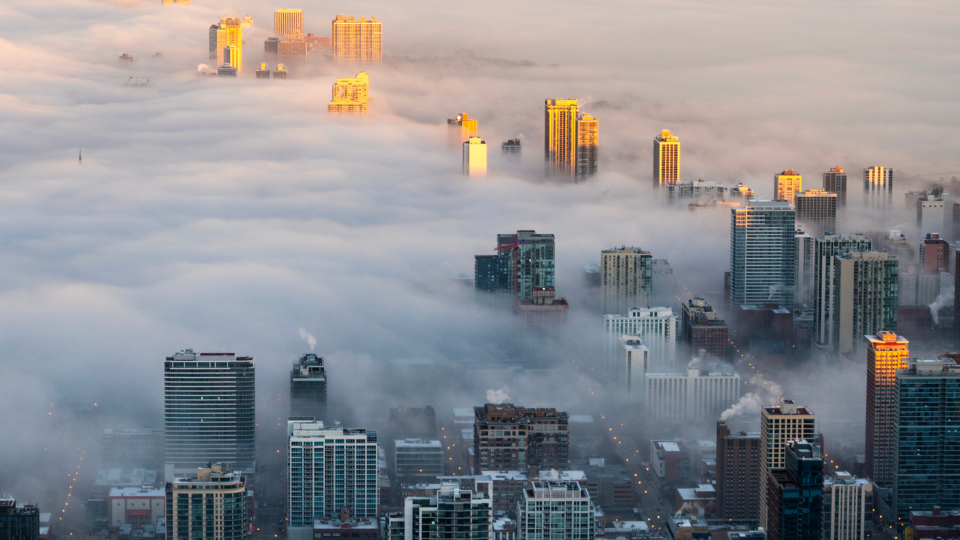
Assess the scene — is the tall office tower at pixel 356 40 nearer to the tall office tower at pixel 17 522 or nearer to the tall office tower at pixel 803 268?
the tall office tower at pixel 803 268

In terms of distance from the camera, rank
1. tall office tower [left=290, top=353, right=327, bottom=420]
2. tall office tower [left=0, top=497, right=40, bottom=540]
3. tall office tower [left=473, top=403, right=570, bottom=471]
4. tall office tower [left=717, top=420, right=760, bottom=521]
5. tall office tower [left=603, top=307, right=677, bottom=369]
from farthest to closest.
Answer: tall office tower [left=603, top=307, right=677, bottom=369]
tall office tower [left=290, top=353, right=327, bottom=420]
tall office tower [left=473, top=403, right=570, bottom=471]
tall office tower [left=717, top=420, right=760, bottom=521]
tall office tower [left=0, top=497, right=40, bottom=540]

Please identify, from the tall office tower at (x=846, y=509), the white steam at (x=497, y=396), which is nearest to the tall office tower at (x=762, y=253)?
the white steam at (x=497, y=396)

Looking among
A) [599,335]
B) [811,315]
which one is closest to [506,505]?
[599,335]

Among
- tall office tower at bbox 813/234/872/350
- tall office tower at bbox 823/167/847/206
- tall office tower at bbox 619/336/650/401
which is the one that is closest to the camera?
tall office tower at bbox 619/336/650/401

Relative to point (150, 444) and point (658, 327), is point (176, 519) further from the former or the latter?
point (658, 327)

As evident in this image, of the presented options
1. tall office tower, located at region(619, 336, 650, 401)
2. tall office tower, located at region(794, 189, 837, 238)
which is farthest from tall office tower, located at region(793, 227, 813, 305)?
tall office tower, located at region(619, 336, 650, 401)

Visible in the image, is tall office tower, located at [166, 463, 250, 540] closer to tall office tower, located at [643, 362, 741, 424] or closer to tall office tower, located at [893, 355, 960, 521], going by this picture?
tall office tower, located at [893, 355, 960, 521]
